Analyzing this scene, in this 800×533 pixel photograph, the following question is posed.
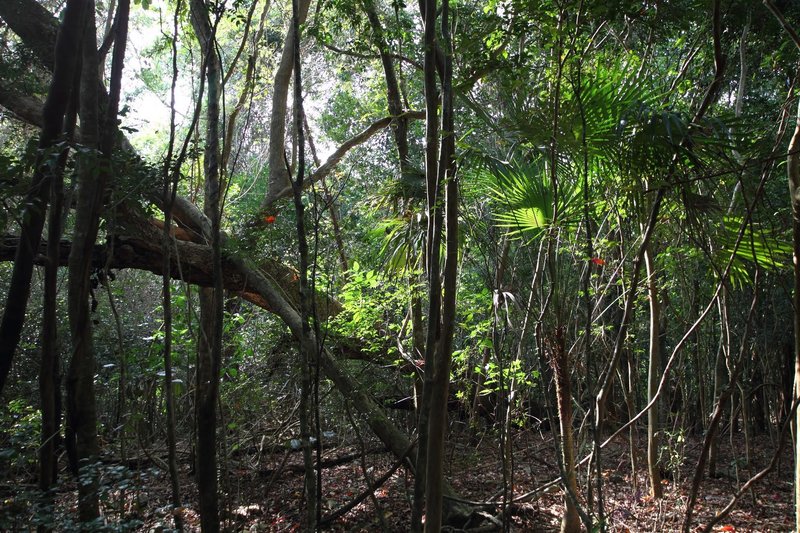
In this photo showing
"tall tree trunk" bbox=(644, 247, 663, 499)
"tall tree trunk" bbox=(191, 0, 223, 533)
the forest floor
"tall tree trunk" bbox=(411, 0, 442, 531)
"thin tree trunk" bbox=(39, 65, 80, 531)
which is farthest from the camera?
"tall tree trunk" bbox=(644, 247, 663, 499)

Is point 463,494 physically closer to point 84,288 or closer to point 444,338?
point 444,338

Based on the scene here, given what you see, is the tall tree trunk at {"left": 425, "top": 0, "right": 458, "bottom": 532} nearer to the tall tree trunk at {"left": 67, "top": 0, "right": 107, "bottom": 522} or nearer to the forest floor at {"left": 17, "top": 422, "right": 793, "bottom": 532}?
the forest floor at {"left": 17, "top": 422, "right": 793, "bottom": 532}

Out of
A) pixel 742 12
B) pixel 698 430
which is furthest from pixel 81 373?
pixel 698 430

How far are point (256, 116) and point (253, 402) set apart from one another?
9211mm

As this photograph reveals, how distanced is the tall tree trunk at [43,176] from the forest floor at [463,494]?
3.90 ft

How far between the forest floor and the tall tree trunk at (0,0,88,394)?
46.8 inches

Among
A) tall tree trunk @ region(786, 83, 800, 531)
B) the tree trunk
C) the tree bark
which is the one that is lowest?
the tree trunk

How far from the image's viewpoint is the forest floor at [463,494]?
4.84 metres

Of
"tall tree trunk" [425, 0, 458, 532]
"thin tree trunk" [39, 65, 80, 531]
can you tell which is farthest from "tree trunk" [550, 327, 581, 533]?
"thin tree trunk" [39, 65, 80, 531]

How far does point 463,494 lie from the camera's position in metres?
5.69

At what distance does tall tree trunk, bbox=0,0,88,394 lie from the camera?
3309mm

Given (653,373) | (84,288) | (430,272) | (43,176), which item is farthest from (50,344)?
(653,373)

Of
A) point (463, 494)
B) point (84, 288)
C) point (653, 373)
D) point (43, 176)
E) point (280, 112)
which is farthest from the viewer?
point (280, 112)

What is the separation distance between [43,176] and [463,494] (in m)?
4.55
